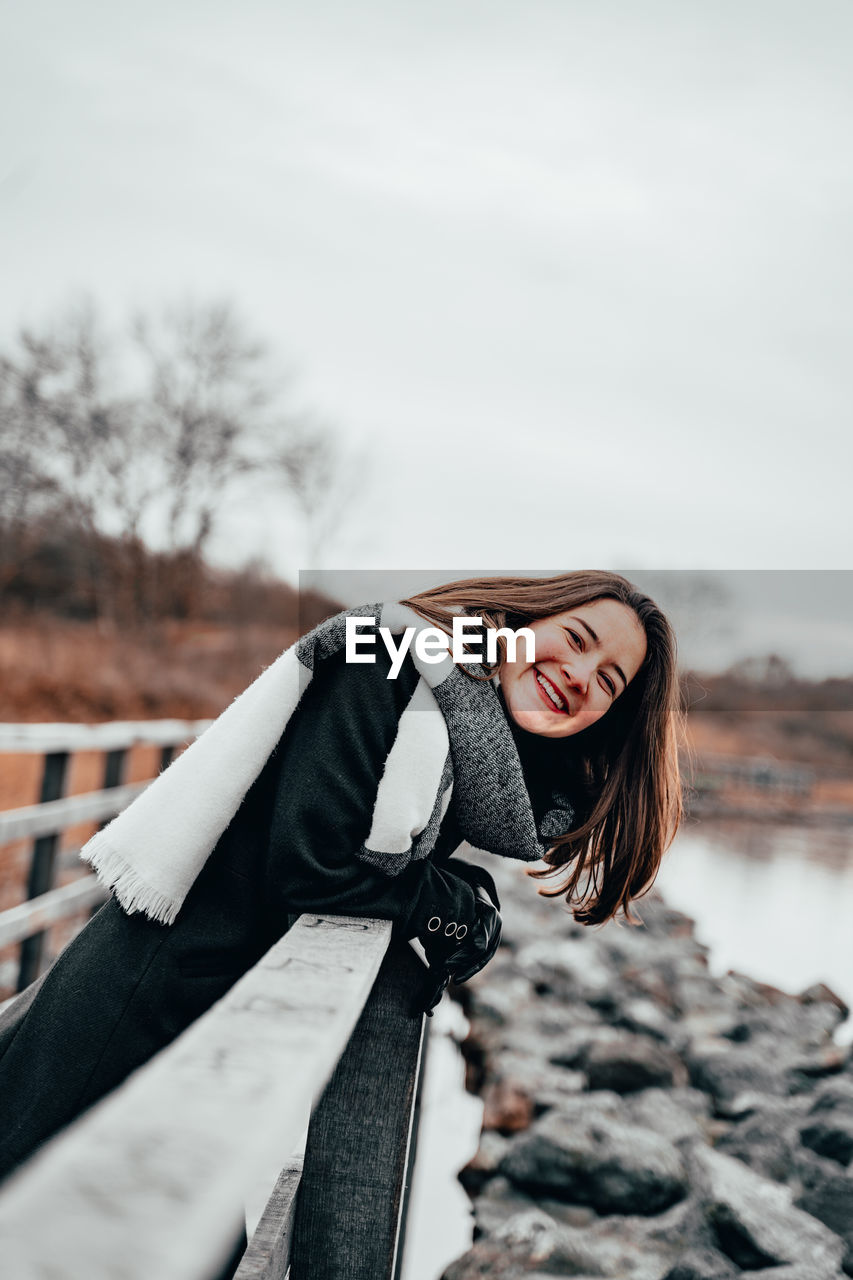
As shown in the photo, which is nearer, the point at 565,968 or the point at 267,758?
the point at 267,758

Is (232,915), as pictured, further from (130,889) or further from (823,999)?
(823,999)

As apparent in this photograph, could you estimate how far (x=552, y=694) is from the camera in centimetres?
171

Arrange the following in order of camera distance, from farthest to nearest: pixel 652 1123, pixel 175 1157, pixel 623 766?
pixel 652 1123 < pixel 623 766 < pixel 175 1157

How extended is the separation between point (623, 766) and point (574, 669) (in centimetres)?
24

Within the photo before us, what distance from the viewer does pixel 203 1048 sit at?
2.27 feet

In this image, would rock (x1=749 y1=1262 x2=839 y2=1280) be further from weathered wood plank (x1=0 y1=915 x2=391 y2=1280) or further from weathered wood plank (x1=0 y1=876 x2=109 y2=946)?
weathered wood plank (x1=0 y1=915 x2=391 y2=1280)

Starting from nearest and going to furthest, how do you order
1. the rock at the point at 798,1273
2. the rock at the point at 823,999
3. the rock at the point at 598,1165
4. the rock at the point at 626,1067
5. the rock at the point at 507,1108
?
the rock at the point at 798,1273, the rock at the point at 598,1165, the rock at the point at 507,1108, the rock at the point at 626,1067, the rock at the point at 823,999

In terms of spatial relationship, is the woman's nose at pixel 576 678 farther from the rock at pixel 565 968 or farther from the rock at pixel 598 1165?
the rock at pixel 565 968

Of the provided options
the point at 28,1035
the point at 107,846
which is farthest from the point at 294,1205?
the point at 107,846

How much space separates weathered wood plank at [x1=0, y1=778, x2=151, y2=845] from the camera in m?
3.53

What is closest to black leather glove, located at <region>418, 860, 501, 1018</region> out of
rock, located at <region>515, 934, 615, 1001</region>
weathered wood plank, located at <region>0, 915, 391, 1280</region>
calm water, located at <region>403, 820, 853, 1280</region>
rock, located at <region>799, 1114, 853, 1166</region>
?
weathered wood plank, located at <region>0, 915, 391, 1280</region>

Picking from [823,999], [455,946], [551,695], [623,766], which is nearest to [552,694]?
[551,695]

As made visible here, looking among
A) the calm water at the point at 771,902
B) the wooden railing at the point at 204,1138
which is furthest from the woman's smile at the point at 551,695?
the calm water at the point at 771,902

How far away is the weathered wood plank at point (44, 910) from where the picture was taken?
3594 millimetres
